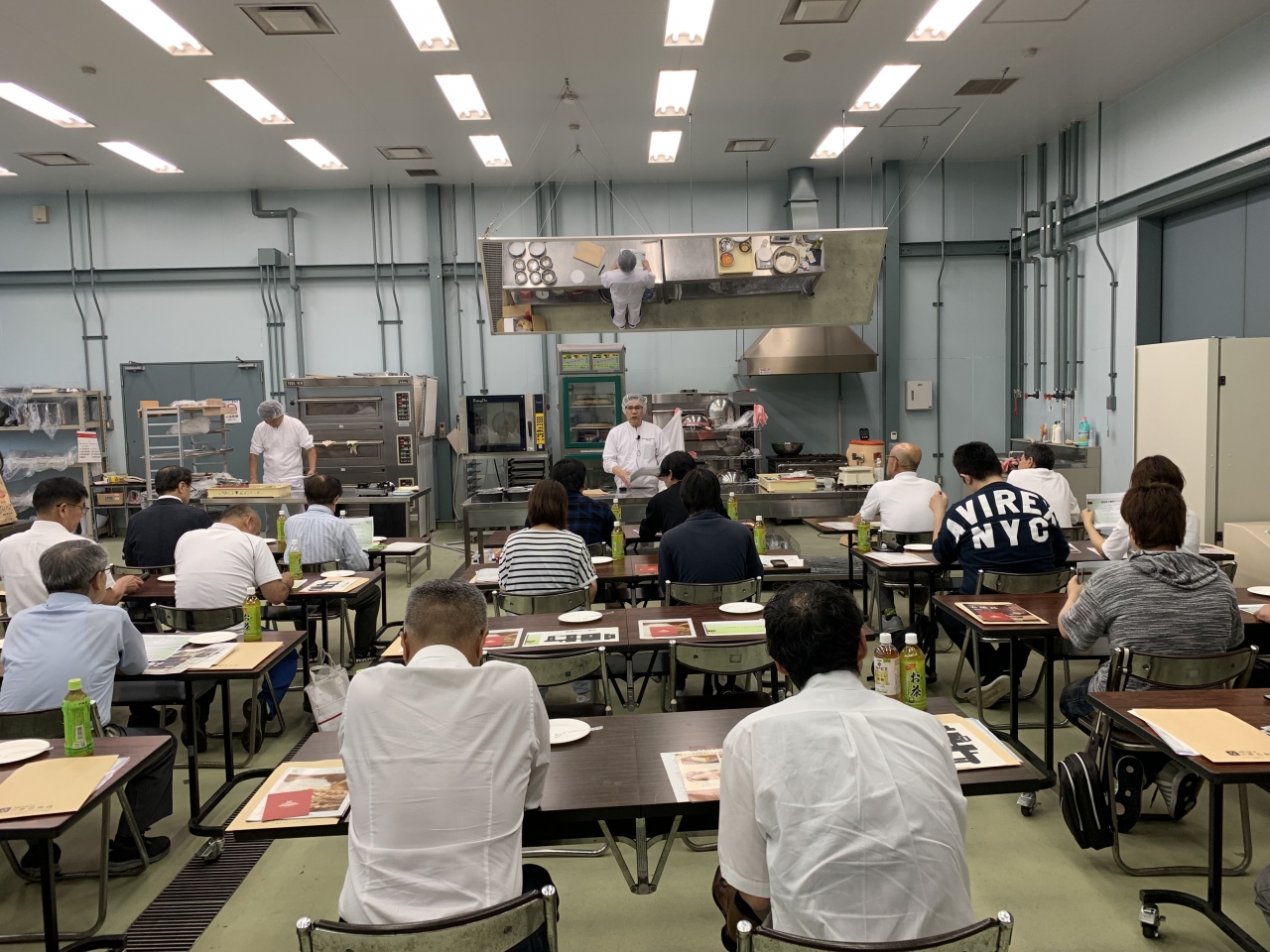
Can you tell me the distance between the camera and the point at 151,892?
3.04 metres

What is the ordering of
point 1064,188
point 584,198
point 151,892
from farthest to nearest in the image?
point 584,198
point 1064,188
point 151,892

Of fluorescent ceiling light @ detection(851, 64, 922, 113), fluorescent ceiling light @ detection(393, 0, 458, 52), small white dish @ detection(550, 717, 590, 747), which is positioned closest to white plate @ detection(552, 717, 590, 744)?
small white dish @ detection(550, 717, 590, 747)

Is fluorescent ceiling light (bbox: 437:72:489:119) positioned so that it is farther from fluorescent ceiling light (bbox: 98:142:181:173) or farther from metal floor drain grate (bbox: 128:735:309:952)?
metal floor drain grate (bbox: 128:735:309:952)

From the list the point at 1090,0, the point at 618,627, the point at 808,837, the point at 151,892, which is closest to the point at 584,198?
the point at 1090,0


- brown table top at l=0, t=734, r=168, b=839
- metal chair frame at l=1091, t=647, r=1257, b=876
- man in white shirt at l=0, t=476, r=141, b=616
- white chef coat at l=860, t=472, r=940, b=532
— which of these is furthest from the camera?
white chef coat at l=860, t=472, r=940, b=532

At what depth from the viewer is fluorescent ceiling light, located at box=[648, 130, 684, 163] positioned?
8.70m

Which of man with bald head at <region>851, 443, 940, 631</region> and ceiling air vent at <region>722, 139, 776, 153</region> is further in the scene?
ceiling air vent at <region>722, 139, 776, 153</region>

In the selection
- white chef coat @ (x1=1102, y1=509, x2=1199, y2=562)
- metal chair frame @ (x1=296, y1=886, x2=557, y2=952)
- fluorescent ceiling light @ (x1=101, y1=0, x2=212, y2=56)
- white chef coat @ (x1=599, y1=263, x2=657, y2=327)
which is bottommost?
metal chair frame @ (x1=296, y1=886, x2=557, y2=952)

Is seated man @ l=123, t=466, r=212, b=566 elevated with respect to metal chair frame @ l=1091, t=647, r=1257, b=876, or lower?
elevated

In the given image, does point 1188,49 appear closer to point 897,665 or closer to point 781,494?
point 781,494

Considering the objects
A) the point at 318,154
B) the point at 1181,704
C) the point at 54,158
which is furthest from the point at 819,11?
the point at 54,158

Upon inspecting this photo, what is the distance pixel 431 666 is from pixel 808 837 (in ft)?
2.81

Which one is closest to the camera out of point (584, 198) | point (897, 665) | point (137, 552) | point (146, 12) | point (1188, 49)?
point (897, 665)

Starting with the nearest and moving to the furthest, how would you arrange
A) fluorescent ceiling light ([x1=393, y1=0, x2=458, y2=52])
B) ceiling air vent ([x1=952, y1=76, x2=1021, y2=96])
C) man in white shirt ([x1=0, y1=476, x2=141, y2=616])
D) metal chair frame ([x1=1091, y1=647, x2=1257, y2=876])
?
metal chair frame ([x1=1091, y1=647, x2=1257, y2=876])
man in white shirt ([x1=0, y1=476, x2=141, y2=616])
fluorescent ceiling light ([x1=393, y1=0, x2=458, y2=52])
ceiling air vent ([x1=952, y1=76, x2=1021, y2=96])
